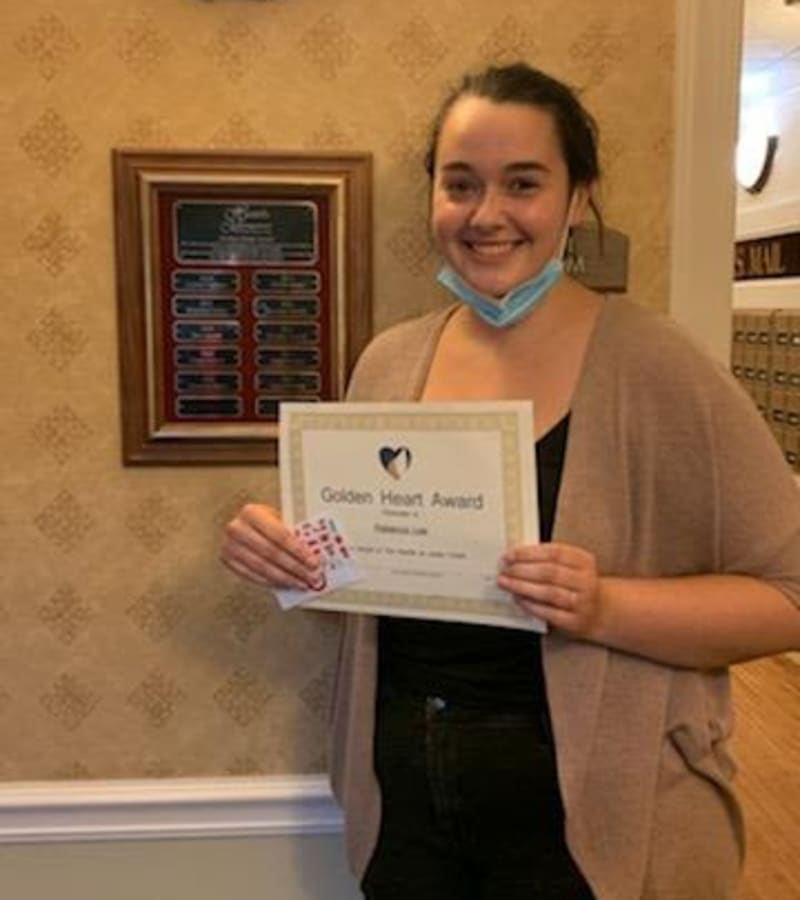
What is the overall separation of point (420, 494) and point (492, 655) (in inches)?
7.7

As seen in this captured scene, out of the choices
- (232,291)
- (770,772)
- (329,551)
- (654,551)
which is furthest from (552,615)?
(770,772)

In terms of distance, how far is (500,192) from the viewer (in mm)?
1143

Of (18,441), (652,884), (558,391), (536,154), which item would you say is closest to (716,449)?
(558,391)

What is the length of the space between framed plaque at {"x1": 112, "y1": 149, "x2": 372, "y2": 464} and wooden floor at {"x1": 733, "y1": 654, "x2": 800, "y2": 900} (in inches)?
69.3

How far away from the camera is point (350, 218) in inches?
59.6

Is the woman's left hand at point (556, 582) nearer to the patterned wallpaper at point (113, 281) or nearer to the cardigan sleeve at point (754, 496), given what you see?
the cardigan sleeve at point (754, 496)

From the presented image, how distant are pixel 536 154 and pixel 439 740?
25.6 inches

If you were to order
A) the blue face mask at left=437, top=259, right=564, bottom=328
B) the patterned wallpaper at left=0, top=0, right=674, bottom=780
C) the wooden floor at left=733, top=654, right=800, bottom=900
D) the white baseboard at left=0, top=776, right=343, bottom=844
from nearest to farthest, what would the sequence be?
1. the blue face mask at left=437, top=259, right=564, bottom=328
2. the patterned wallpaper at left=0, top=0, right=674, bottom=780
3. the white baseboard at left=0, top=776, right=343, bottom=844
4. the wooden floor at left=733, top=654, right=800, bottom=900

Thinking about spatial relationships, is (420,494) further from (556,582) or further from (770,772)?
(770,772)

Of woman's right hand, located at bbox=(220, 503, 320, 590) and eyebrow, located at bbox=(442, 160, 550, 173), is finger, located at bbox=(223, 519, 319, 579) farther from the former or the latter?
eyebrow, located at bbox=(442, 160, 550, 173)

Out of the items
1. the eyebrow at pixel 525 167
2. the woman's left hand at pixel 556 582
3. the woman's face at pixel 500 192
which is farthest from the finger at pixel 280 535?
the eyebrow at pixel 525 167

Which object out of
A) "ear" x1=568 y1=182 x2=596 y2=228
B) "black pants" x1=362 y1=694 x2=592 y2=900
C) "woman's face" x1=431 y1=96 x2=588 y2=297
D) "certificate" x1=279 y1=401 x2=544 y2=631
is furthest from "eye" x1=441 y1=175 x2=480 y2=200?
"black pants" x1=362 y1=694 x2=592 y2=900

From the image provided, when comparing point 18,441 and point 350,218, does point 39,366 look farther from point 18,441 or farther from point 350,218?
point 350,218

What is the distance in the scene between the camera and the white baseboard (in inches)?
64.6
